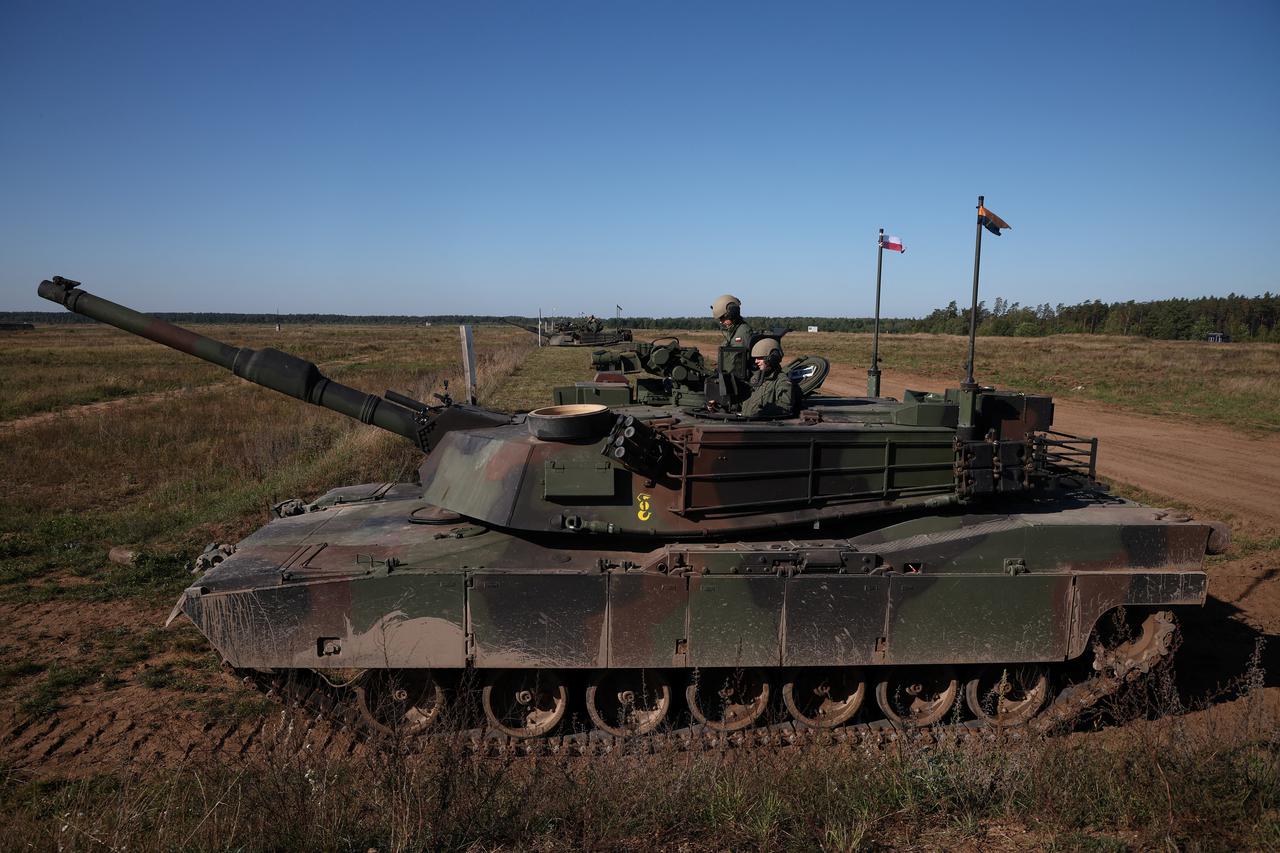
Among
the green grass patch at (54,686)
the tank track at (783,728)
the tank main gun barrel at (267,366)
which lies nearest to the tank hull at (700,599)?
the tank track at (783,728)

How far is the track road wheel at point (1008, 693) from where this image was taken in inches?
271

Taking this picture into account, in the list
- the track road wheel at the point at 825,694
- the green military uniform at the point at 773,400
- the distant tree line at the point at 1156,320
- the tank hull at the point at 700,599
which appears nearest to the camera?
the tank hull at the point at 700,599

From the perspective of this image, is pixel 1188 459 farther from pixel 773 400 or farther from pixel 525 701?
pixel 525 701

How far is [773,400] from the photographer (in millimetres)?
7523

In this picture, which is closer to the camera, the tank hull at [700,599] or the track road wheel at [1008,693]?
the tank hull at [700,599]

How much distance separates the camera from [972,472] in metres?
6.92

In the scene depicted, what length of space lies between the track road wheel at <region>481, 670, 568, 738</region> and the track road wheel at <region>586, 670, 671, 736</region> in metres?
0.33

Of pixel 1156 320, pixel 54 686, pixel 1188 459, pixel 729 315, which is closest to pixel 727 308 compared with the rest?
pixel 729 315

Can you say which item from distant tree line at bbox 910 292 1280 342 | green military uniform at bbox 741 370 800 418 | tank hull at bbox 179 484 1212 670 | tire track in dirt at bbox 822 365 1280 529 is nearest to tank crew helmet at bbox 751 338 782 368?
green military uniform at bbox 741 370 800 418

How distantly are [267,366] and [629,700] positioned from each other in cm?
516

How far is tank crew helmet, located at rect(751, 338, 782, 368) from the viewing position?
805 cm

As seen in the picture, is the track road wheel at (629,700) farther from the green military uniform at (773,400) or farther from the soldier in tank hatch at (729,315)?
the soldier in tank hatch at (729,315)

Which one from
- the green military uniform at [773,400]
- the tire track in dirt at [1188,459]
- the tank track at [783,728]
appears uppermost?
the green military uniform at [773,400]

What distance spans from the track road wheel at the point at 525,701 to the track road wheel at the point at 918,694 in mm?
2921
